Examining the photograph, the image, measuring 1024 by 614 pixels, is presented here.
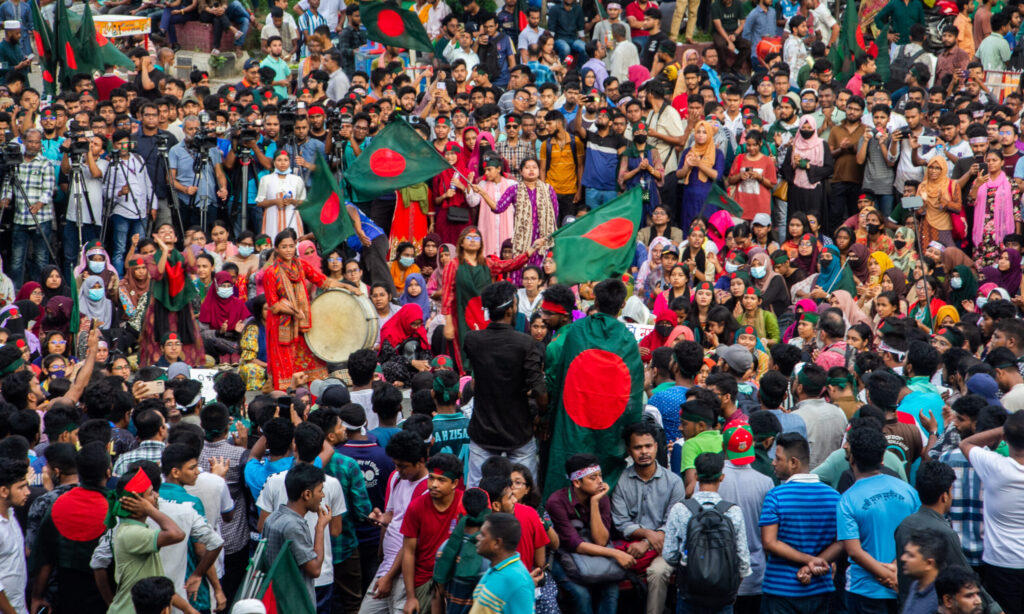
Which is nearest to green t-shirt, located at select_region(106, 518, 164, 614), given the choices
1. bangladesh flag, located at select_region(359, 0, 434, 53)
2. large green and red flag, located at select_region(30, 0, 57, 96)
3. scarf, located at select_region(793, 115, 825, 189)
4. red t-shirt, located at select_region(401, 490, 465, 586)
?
red t-shirt, located at select_region(401, 490, 465, 586)

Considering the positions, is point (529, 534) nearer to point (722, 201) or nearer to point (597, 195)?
point (722, 201)

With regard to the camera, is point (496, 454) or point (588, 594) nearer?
point (588, 594)

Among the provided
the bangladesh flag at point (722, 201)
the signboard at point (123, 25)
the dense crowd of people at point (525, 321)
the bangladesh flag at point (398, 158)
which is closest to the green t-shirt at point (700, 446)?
the dense crowd of people at point (525, 321)

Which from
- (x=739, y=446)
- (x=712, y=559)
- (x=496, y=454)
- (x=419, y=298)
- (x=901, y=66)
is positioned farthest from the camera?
(x=901, y=66)

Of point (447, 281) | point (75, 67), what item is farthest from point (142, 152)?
point (447, 281)

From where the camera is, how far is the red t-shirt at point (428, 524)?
699cm

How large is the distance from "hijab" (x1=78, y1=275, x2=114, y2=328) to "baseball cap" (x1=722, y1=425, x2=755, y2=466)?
8.00 m

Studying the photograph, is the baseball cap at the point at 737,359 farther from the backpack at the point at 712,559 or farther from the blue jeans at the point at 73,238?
the blue jeans at the point at 73,238

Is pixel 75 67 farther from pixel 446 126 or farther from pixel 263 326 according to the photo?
pixel 263 326

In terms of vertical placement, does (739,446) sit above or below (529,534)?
above

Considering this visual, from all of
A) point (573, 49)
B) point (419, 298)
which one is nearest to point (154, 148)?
point (419, 298)

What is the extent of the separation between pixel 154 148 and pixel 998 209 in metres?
9.39

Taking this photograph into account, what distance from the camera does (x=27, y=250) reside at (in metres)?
14.6

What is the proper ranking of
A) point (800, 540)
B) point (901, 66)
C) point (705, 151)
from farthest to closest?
point (901, 66) < point (705, 151) < point (800, 540)
